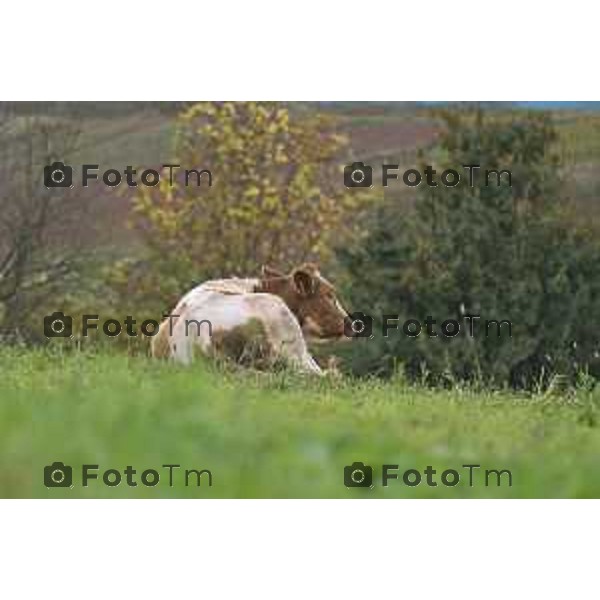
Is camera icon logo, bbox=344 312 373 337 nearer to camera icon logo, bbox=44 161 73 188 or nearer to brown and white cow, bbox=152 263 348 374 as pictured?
brown and white cow, bbox=152 263 348 374

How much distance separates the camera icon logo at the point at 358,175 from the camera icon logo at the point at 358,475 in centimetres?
359

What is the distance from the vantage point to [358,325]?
11.0 metres

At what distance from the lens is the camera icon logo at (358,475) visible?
6.64m

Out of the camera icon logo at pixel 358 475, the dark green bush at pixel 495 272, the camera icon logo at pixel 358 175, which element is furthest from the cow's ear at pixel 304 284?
the camera icon logo at pixel 358 475

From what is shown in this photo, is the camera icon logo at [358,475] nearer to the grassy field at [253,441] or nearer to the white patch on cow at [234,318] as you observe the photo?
the grassy field at [253,441]

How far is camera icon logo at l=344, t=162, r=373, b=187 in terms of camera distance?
1014 centimetres

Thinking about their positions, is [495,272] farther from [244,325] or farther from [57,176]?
[57,176]

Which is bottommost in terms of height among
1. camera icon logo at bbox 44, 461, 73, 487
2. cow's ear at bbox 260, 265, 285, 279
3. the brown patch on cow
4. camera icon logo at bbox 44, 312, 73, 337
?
the brown patch on cow

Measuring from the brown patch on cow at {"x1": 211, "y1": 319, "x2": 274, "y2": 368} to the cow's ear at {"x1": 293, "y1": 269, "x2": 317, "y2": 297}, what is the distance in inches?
33.6

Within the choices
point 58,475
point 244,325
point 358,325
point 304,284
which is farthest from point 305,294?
point 58,475

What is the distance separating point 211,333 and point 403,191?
155 cm

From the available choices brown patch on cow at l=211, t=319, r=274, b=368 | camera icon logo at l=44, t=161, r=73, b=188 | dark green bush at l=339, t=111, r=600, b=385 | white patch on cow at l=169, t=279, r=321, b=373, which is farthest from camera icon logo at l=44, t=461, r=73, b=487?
brown patch on cow at l=211, t=319, r=274, b=368

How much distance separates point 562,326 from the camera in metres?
10.7

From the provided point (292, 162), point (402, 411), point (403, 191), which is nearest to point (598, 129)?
point (403, 191)
